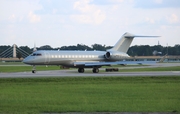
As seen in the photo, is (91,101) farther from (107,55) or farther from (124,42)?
(124,42)

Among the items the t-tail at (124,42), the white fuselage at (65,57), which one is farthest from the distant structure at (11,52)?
the white fuselage at (65,57)

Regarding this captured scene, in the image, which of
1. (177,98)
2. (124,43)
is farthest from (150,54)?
(177,98)

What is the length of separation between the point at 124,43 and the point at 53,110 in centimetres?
4619

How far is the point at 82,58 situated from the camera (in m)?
57.6

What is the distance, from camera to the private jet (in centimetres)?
5394

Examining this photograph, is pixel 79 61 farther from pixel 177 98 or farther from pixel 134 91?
pixel 177 98

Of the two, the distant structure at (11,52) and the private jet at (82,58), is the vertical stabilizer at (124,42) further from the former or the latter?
the distant structure at (11,52)

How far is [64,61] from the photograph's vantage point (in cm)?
5578

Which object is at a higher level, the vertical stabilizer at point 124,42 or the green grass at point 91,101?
the vertical stabilizer at point 124,42

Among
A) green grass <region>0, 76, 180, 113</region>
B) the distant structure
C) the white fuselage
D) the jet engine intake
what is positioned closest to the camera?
green grass <region>0, 76, 180, 113</region>

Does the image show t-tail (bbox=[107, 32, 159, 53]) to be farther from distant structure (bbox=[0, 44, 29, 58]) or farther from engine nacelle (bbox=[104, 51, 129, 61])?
distant structure (bbox=[0, 44, 29, 58])

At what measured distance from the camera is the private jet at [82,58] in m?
53.9

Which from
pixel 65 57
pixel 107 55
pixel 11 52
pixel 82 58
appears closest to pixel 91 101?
pixel 65 57

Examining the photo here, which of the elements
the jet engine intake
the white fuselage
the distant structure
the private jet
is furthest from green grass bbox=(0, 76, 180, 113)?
the distant structure
